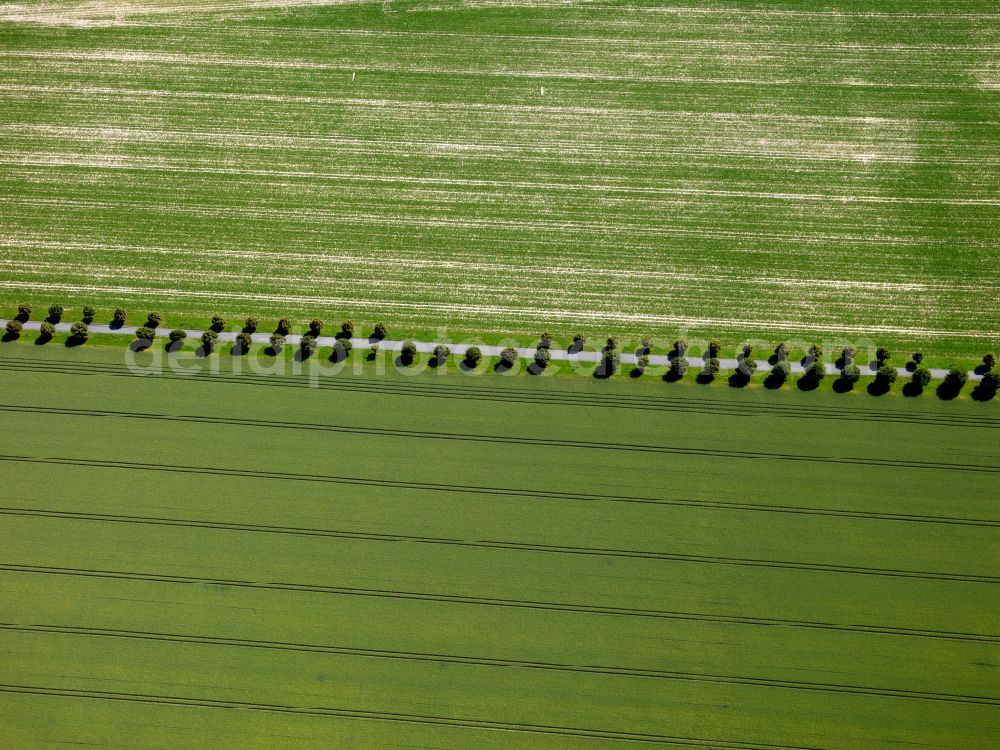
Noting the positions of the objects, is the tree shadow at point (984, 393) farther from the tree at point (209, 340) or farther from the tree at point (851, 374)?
the tree at point (209, 340)

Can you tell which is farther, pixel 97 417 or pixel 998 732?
pixel 97 417

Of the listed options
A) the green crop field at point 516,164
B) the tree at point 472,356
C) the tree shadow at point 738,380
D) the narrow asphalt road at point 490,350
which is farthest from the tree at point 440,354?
the tree shadow at point 738,380

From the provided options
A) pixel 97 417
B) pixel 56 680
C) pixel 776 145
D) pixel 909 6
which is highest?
pixel 909 6

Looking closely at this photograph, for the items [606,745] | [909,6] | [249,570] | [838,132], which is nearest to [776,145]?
[838,132]

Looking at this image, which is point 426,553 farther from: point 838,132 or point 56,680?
point 838,132

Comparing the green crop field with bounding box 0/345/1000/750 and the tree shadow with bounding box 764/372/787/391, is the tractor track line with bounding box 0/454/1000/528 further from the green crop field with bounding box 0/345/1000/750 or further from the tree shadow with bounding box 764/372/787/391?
the tree shadow with bounding box 764/372/787/391

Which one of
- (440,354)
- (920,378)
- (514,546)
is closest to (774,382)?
(920,378)

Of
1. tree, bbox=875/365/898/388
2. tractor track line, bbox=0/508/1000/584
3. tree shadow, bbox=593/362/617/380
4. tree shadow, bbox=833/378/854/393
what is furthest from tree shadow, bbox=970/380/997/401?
tree shadow, bbox=593/362/617/380

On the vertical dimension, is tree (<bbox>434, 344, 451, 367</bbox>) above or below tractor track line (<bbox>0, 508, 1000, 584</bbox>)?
above
